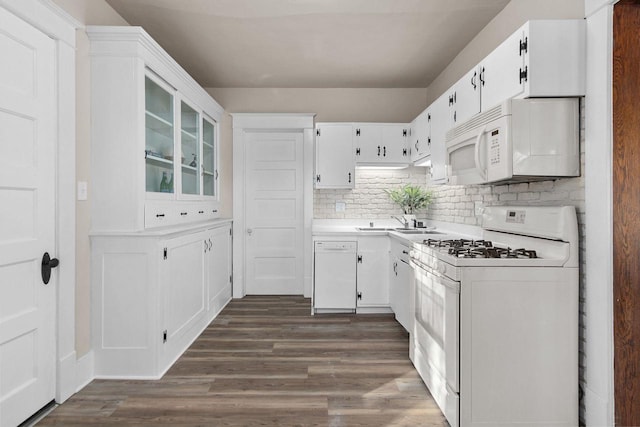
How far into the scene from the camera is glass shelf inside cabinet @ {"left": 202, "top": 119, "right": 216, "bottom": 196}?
4331mm

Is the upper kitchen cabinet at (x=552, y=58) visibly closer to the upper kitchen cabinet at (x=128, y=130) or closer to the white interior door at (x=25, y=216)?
the upper kitchen cabinet at (x=128, y=130)

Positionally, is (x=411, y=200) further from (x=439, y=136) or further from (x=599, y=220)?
(x=599, y=220)

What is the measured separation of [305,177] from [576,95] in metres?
3.33

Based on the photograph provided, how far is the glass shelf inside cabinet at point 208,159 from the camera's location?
4.33 m

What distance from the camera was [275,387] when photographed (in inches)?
101

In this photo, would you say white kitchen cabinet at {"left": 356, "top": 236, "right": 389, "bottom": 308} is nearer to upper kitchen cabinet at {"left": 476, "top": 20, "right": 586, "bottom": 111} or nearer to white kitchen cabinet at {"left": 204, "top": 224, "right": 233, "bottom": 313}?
white kitchen cabinet at {"left": 204, "top": 224, "right": 233, "bottom": 313}

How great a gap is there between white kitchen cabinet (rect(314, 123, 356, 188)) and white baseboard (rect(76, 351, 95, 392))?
2839mm

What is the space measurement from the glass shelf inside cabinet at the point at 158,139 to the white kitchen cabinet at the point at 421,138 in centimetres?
240

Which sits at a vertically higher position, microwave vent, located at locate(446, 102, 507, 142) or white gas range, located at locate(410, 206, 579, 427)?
microwave vent, located at locate(446, 102, 507, 142)

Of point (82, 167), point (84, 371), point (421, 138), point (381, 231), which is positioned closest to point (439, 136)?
point (421, 138)

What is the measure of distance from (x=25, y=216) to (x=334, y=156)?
314 centimetres

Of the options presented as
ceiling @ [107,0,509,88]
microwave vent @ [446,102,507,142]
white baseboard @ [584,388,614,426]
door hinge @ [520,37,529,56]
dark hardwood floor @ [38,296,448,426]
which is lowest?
dark hardwood floor @ [38,296,448,426]

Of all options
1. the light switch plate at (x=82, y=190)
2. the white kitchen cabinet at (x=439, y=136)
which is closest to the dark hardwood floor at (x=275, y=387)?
the light switch plate at (x=82, y=190)

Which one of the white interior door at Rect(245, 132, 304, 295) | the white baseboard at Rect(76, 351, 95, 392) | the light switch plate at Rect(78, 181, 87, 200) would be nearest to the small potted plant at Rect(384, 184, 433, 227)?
the white interior door at Rect(245, 132, 304, 295)
